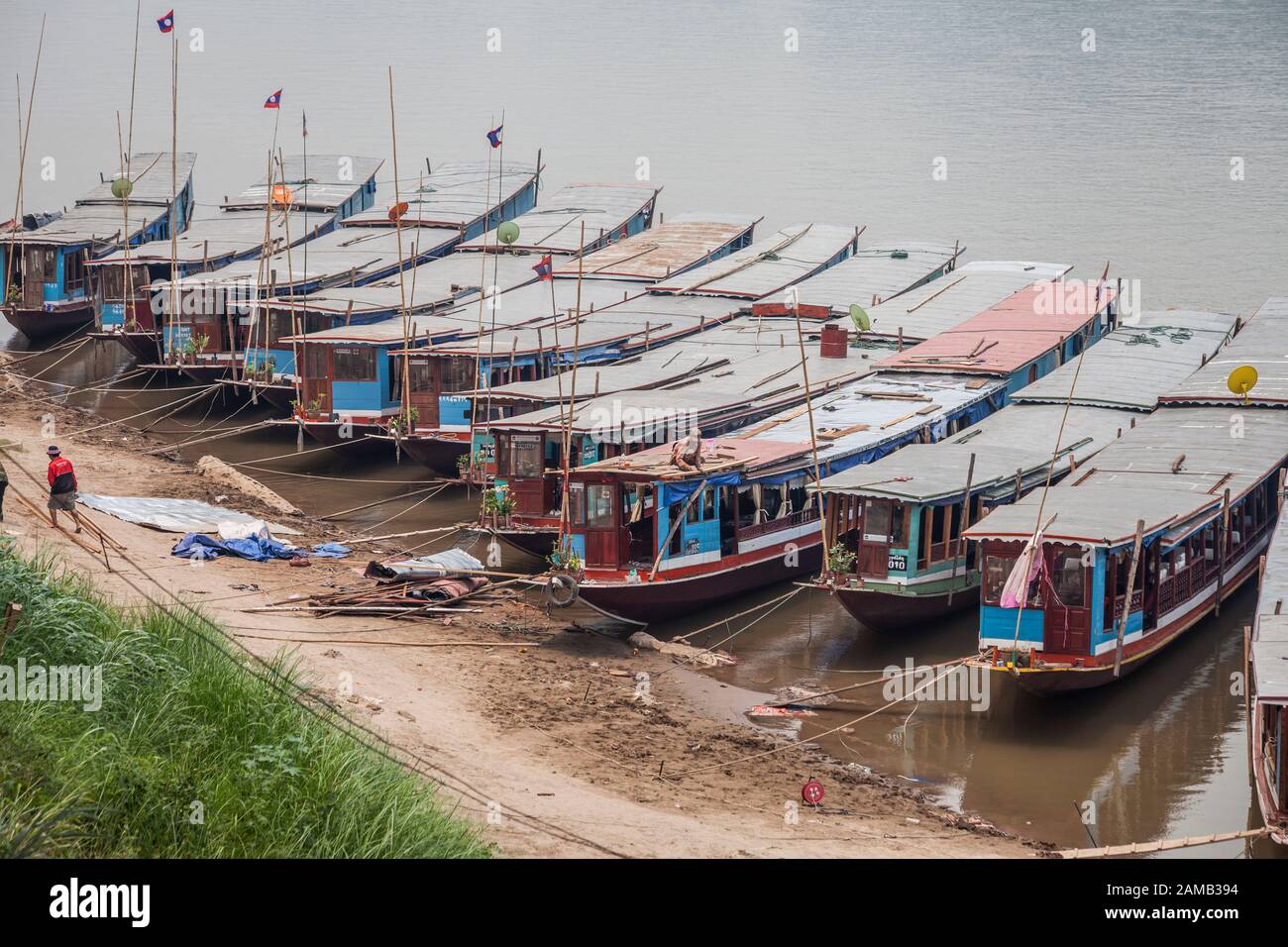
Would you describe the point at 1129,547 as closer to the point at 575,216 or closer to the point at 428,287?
the point at 428,287

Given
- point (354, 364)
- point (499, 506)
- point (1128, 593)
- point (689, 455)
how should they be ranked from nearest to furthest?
point (1128, 593), point (689, 455), point (499, 506), point (354, 364)

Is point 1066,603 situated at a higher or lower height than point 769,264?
lower

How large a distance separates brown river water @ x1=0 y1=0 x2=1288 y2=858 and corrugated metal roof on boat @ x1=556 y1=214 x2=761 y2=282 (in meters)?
10.1

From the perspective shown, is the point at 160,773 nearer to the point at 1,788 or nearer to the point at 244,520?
the point at 1,788

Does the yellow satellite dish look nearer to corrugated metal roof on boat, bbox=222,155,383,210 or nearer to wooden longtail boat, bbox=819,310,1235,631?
wooden longtail boat, bbox=819,310,1235,631

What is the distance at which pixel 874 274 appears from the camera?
3869 centimetres

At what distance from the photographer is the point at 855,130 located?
72.0m

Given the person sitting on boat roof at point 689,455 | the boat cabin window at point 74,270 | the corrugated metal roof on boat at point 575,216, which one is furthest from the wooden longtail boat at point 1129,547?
the boat cabin window at point 74,270

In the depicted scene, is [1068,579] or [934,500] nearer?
[1068,579]

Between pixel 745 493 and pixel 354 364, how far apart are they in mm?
10495

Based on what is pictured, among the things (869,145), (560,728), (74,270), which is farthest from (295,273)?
(869,145)

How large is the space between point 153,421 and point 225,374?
6.18 feet

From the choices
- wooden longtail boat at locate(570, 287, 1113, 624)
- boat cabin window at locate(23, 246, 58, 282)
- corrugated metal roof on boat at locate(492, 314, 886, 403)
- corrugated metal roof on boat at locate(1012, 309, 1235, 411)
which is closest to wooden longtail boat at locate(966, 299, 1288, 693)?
corrugated metal roof on boat at locate(1012, 309, 1235, 411)
